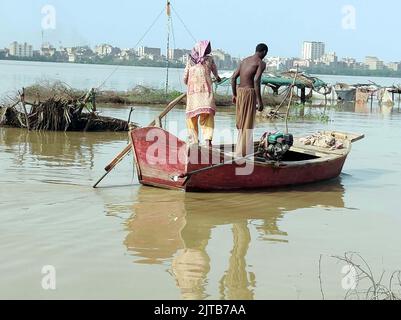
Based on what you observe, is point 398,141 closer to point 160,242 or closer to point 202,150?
point 202,150

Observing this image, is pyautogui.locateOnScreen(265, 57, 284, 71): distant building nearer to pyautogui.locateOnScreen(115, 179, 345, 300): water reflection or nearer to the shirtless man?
the shirtless man

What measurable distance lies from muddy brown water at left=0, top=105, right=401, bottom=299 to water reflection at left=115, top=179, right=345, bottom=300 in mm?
12

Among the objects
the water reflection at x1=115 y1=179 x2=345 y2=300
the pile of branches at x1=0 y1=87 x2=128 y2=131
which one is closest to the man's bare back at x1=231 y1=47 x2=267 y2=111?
the water reflection at x1=115 y1=179 x2=345 y2=300

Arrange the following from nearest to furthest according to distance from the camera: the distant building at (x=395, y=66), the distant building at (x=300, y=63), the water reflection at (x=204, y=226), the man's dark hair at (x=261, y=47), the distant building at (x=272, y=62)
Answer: the water reflection at (x=204, y=226) < the man's dark hair at (x=261, y=47) < the distant building at (x=300, y=63) < the distant building at (x=272, y=62) < the distant building at (x=395, y=66)

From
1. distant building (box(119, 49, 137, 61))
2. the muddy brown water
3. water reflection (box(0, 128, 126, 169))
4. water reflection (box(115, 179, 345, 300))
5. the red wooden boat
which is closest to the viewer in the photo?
the muddy brown water

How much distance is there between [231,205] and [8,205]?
2593 mm

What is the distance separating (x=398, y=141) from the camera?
16.0 m

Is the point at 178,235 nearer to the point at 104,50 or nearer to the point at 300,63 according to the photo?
the point at 300,63

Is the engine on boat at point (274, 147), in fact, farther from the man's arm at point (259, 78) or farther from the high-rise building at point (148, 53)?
the high-rise building at point (148, 53)

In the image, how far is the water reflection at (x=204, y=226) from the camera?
15.2ft

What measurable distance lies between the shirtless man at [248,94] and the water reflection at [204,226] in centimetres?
73

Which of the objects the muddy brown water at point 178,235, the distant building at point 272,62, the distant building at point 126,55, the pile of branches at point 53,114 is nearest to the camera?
the muddy brown water at point 178,235

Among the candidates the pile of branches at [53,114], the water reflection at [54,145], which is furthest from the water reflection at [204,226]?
the pile of branches at [53,114]

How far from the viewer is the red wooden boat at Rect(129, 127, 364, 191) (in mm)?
7336
